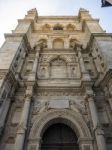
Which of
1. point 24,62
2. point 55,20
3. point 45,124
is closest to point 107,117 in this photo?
point 45,124

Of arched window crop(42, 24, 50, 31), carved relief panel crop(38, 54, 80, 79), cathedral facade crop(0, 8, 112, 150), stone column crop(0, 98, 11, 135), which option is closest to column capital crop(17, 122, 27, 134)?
cathedral facade crop(0, 8, 112, 150)

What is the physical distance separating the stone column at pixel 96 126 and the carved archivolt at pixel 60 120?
65 centimetres

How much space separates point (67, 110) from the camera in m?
11.4

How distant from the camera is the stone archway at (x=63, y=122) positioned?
9875 millimetres

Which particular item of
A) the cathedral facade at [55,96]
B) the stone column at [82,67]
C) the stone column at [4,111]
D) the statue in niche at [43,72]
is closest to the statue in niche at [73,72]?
the cathedral facade at [55,96]

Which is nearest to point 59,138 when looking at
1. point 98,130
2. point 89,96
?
point 98,130

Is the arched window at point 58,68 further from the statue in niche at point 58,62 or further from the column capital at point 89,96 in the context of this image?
the column capital at point 89,96

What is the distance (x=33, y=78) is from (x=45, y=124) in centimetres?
360

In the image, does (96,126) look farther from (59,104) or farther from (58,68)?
(58,68)

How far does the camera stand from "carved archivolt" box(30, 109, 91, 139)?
10281 millimetres

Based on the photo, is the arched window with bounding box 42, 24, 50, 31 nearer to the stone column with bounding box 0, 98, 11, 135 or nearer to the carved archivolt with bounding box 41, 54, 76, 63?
the carved archivolt with bounding box 41, 54, 76, 63

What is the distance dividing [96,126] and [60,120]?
2.36 meters

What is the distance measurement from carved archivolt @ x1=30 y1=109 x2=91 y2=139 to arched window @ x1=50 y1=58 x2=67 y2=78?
397 centimetres

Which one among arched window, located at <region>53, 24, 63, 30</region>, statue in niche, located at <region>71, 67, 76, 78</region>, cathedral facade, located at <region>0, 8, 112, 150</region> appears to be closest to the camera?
cathedral facade, located at <region>0, 8, 112, 150</region>
